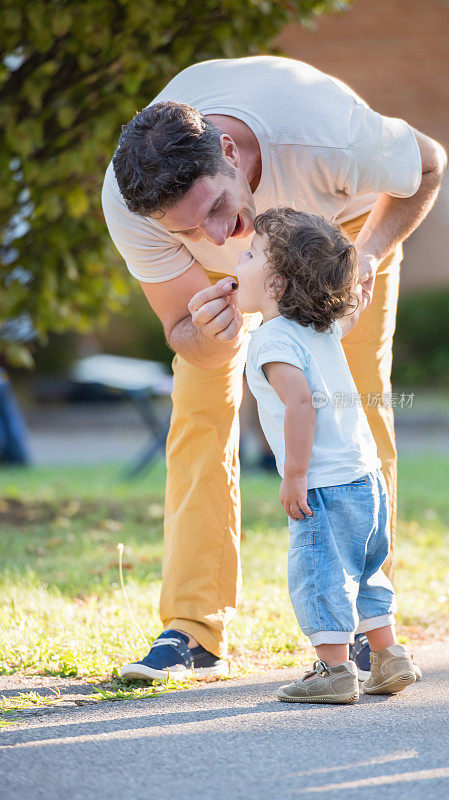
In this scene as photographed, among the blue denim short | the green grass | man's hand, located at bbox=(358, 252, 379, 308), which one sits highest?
man's hand, located at bbox=(358, 252, 379, 308)

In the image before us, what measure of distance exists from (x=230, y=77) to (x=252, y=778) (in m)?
1.90

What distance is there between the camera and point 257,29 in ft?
15.8

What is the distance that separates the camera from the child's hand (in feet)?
7.84

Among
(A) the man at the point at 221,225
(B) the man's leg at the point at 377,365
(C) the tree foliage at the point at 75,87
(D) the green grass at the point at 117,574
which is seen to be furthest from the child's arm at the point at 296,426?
(C) the tree foliage at the point at 75,87

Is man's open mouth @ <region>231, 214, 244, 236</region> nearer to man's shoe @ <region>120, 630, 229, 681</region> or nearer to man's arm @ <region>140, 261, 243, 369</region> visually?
man's arm @ <region>140, 261, 243, 369</region>

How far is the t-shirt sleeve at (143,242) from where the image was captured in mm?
2744

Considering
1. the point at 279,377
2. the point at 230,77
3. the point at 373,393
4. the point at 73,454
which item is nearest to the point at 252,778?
the point at 279,377

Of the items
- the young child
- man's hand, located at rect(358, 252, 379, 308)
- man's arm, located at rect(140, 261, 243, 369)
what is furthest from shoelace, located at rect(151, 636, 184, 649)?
man's hand, located at rect(358, 252, 379, 308)

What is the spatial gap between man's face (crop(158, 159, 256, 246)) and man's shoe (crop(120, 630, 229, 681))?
3.69ft

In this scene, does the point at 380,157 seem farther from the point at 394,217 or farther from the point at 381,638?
the point at 381,638

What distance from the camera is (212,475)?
288 centimetres

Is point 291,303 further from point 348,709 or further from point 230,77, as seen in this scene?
point 348,709

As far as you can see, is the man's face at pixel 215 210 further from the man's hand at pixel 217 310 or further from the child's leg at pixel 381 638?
the child's leg at pixel 381 638

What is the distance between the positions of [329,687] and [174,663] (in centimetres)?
46
